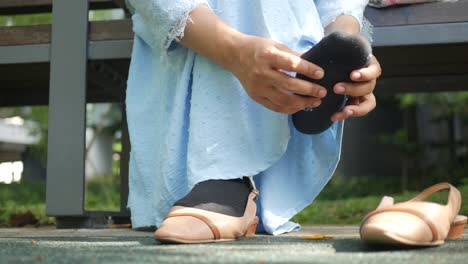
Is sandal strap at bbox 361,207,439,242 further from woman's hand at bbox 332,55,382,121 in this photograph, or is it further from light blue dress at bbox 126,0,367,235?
light blue dress at bbox 126,0,367,235

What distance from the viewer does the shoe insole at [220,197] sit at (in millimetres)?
1147

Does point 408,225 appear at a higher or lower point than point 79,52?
lower

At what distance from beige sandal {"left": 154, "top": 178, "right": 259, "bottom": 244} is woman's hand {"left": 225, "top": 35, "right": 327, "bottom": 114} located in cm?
23

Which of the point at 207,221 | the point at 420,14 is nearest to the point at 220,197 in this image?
the point at 207,221

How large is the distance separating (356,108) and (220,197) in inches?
12.1

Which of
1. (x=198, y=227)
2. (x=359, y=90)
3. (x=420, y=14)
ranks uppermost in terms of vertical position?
(x=420, y=14)

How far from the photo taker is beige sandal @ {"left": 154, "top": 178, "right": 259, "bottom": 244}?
105 cm

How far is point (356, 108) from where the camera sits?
1.21m

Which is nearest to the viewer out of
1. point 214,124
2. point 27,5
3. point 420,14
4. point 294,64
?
point 294,64

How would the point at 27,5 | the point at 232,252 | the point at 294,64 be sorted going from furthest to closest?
the point at 27,5 < the point at 294,64 < the point at 232,252

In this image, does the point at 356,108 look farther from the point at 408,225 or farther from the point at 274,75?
Answer: the point at 408,225

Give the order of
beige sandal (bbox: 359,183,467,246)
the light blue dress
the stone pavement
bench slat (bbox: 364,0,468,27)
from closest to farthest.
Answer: the stone pavement → beige sandal (bbox: 359,183,467,246) → the light blue dress → bench slat (bbox: 364,0,468,27)

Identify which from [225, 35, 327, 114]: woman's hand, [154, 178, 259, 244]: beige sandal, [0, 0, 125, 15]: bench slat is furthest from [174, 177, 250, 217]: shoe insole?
[0, 0, 125, 15]: bench slat

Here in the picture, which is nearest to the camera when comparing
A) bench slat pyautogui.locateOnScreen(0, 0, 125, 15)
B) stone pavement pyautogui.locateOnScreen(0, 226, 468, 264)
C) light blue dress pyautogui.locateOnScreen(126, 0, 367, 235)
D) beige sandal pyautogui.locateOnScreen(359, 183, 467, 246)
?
stone pavement pyautogui.locateOnScreen(0, 226, 468, 264)
